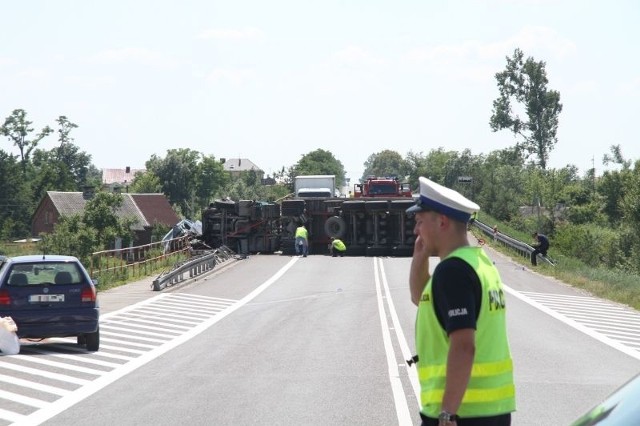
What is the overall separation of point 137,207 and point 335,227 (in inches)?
2693

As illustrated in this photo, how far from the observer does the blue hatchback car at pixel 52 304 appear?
57.3 feet

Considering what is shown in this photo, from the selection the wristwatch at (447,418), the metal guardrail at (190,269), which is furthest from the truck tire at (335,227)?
the wristwatch at (447,418)

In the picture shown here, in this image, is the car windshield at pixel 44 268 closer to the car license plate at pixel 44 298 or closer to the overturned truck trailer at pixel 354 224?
the car license plate at pixel 44 298

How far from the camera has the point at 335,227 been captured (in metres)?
49.4

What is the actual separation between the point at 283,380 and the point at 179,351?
416cm

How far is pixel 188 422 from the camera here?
445 inches

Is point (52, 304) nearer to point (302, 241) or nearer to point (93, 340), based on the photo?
point (93, 340)

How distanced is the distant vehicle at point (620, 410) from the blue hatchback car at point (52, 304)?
46.1ft

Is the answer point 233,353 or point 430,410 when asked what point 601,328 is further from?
point 430,410

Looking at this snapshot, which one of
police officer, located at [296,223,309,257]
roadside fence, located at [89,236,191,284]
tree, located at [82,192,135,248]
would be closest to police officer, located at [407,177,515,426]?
roadside fence, located at [89,236,191,284]

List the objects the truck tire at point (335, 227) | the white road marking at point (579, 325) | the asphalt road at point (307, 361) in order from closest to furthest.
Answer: the asphalt road at point (307, 361) → the white road marking at point (579, 325) → the truck tire at point (335, 227)

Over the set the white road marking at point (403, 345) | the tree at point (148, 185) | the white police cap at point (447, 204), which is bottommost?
the white road marking at point (403, 345)

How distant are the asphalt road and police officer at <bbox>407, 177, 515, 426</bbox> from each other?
6.30 m

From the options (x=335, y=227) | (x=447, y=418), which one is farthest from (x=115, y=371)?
(x=335, y=227)
